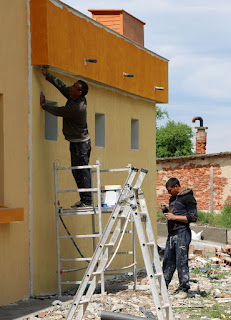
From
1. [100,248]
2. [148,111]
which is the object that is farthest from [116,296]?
[148,111]

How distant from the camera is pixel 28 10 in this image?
37.5ft

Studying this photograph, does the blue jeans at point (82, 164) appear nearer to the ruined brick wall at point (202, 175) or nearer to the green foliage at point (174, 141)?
the ruined brick wall at point (202, 175)

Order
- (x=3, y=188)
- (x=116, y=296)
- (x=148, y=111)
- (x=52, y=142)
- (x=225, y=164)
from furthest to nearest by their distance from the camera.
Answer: (x=225, y=164) < (x=148, y=111) < (x=52, y=142) < (x=116, y=296) < (x=3, y=188)

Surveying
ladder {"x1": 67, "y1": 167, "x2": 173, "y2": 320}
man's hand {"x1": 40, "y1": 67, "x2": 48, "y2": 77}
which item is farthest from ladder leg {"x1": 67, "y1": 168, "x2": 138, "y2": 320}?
man's hand {"x1": 40, "y1": 67, "x2": 48, "y2": 77}

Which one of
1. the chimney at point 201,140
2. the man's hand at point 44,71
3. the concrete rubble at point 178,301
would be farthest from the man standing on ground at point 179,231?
the chimney at point 201,140

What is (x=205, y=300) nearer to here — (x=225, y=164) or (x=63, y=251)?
(x=63, y=251)

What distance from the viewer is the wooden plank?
10.1 meters

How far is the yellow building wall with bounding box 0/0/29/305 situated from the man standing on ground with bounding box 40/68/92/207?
58cm

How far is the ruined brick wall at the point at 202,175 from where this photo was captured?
28.1 m

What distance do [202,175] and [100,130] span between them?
1527cm

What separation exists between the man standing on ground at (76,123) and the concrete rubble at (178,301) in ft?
6.25

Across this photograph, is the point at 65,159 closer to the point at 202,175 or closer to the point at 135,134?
the point at 135,134

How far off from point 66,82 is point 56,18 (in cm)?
129

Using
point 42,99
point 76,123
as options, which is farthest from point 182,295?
point 42,99
